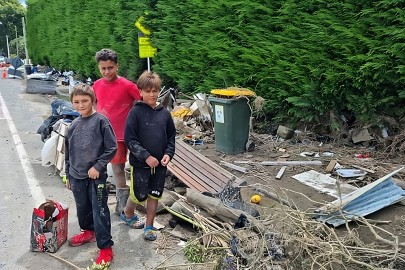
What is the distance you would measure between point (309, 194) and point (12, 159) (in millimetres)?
5293

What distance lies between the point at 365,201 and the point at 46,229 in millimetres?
3243

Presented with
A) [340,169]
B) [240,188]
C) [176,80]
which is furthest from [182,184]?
[176,80]

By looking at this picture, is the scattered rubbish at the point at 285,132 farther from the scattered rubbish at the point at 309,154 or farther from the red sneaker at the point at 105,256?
the red sneaker at the point at 105,256

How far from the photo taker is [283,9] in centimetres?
720

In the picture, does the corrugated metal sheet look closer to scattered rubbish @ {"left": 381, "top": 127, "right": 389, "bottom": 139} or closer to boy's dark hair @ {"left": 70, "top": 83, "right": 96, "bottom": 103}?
scattered rubbish @ {"left": 381, "top": 127, "right": 389, "bottom": 139}

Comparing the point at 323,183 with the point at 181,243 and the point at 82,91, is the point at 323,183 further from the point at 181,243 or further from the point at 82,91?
the point at 82,91

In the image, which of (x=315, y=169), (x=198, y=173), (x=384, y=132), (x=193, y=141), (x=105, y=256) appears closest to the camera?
(x=105, y=256)

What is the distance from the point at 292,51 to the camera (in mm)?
7113

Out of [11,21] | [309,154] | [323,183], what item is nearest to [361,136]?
[309,154]

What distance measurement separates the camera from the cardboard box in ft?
13.5

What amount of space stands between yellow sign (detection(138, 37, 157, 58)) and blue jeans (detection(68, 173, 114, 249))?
7497 millimetres

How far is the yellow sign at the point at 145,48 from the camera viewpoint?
11.1 metres

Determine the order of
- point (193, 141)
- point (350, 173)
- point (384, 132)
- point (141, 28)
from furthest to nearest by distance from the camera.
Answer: point (141, 28) < point (193, 141) < point (384, 132) < point (350, 173)

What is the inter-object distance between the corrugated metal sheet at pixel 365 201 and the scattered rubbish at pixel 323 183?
425 mm
